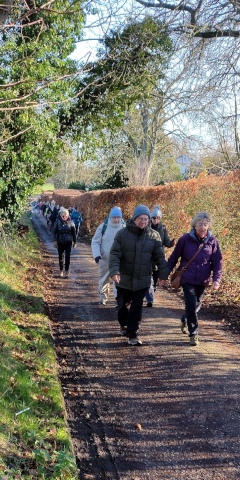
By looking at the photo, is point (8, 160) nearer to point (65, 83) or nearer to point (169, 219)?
point (65, 83)

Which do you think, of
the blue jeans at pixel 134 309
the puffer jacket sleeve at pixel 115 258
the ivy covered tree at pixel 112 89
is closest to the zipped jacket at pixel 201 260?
the blue jeans at pixel 134 309

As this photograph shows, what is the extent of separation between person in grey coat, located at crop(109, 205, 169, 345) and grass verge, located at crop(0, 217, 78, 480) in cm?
131

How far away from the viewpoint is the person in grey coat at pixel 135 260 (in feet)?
21.1

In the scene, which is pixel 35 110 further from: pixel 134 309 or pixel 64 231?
pixel 134 309

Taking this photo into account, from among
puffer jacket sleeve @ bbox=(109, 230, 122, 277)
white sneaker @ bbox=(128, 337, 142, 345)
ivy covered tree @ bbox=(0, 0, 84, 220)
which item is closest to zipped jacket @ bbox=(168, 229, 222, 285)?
puffer jacket sleeve @ bbox=(109, 230, 122, 277)

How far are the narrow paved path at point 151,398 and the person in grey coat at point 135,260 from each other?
0.55 metres

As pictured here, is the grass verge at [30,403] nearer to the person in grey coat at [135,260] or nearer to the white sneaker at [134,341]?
the white sneaker at [134,341]

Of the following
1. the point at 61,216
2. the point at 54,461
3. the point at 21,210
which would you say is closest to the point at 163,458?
the point at 54,461

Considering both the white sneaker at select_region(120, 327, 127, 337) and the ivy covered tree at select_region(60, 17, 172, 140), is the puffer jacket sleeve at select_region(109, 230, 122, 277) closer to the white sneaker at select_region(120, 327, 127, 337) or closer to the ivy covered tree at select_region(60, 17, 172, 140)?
the white sneaker at select_region(120, 327, 127, 337)

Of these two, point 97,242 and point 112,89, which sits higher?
point 112,89

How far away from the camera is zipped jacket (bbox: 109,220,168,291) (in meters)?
6.46

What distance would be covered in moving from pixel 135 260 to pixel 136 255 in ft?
0.25

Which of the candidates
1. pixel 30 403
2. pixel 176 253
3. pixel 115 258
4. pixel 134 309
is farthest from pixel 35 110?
pixel 30 403

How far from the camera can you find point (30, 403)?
4559 millimetres
